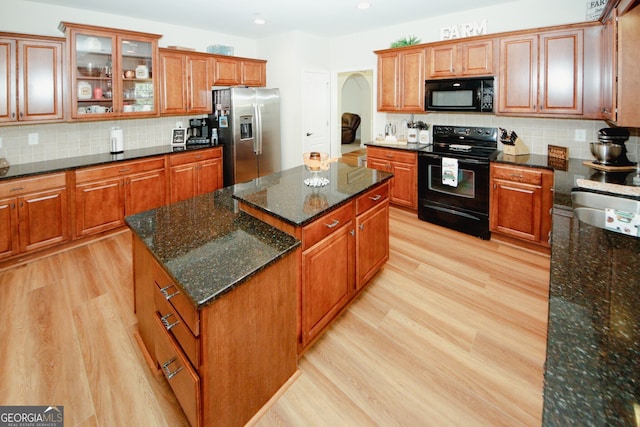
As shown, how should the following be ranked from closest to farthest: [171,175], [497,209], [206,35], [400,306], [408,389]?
1. [408,389]
2. [400,306]
3. [497,209]
4. [171,175]
5. [206,35]

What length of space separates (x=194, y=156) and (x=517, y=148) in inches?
160

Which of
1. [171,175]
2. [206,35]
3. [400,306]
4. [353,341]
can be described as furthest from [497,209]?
[206,35]

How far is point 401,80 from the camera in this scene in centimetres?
466

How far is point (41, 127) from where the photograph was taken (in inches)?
151

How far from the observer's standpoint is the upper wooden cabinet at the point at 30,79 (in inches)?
129

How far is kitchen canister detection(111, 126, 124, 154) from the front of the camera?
427cm

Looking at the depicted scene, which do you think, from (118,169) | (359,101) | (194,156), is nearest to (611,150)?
(194,156)

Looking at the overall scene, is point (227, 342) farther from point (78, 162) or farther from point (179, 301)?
point (78, 162)

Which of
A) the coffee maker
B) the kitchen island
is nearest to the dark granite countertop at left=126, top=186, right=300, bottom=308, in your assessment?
the kitchen island

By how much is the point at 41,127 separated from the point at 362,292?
13.1ft

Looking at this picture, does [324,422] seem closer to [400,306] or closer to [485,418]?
[485,418]

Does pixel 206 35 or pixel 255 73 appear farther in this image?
pixel 255 73

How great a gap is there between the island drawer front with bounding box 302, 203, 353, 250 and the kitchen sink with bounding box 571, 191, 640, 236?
131cm

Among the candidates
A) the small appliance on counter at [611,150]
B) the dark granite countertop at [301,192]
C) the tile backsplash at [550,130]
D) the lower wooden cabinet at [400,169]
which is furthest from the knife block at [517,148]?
the dark granite countertop at [301,192]
